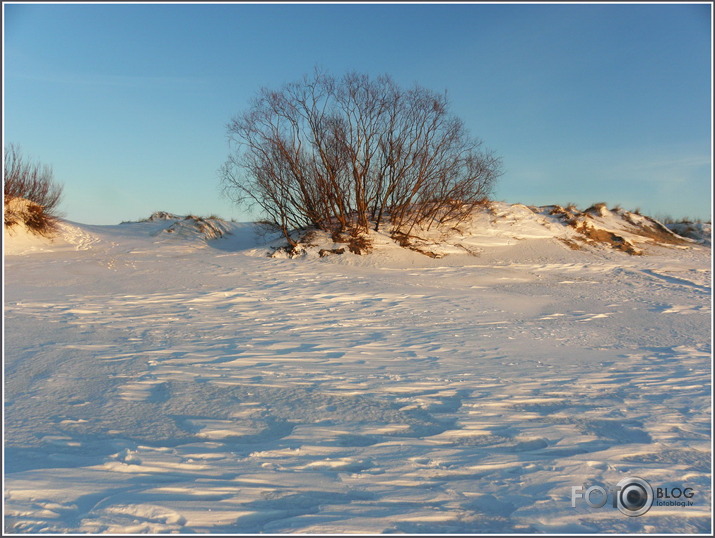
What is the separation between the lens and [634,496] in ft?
9.98

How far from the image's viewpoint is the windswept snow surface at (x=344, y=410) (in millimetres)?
2854

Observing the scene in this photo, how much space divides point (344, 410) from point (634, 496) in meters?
2.24

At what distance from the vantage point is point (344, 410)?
14.5 ft

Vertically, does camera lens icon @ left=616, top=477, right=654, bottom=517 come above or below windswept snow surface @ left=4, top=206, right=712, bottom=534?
below

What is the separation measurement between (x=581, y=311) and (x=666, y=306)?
1967mm

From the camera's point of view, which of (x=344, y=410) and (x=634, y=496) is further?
(x=344, y=410)

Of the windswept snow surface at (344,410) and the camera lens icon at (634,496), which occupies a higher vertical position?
the windswept snow surface at (344,410)

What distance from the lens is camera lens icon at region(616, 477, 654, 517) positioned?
115 inches

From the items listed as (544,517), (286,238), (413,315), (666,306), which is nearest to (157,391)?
(544,517)

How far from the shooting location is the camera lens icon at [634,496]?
292 cm

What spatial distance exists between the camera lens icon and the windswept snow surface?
67 millimetres

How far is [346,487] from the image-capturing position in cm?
311

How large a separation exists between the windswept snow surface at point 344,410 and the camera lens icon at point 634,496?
67mm

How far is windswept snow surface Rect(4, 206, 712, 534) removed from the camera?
9.36ft
